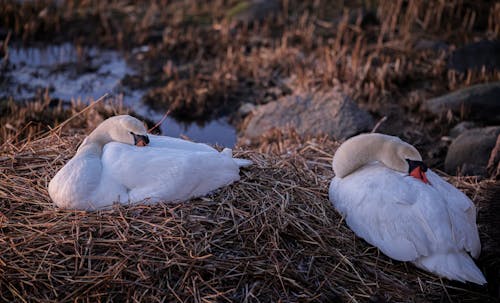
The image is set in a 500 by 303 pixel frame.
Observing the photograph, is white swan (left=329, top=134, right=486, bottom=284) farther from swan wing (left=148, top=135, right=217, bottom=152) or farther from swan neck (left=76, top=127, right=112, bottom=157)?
swan neck (left=76, top=127, right=112, bottom=157)

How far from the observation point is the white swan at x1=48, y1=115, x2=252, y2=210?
425 centimetres

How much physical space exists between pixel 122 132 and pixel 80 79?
200 inches

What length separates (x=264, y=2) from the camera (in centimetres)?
1149

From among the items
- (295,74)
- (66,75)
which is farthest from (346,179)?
(66,75)

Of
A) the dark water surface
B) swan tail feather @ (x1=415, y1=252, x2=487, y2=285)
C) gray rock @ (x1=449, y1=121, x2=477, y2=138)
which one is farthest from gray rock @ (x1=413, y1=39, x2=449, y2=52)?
swan tail feather @ (x1=415, y1=252, x2=487, y2=285)

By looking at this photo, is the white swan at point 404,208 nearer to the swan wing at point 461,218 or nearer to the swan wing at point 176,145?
the swan wing at point 461,218

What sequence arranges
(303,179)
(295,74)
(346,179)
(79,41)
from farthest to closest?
(79,41) < (295,74) < (303,179) < (346,179)

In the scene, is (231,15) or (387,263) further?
(231,15)

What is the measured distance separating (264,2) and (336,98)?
173 inches

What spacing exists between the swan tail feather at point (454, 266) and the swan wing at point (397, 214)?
0.07 metres

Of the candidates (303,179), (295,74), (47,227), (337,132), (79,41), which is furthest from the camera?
(79,41)

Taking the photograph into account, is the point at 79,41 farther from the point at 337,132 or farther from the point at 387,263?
the point at 387,263

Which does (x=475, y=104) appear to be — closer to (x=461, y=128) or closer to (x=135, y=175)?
(x=461, y=128)

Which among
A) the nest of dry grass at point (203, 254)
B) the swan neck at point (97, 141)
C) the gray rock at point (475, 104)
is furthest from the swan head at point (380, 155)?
the gray rock at point (475, 104)
